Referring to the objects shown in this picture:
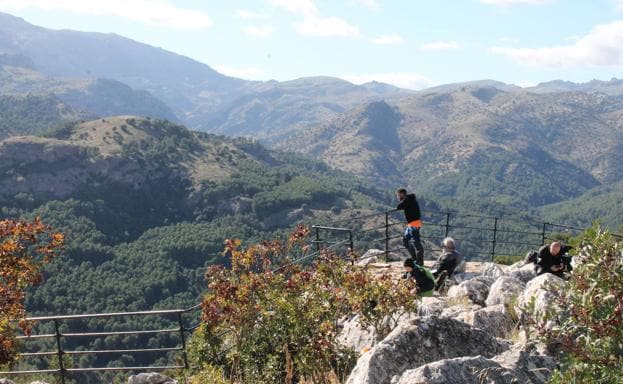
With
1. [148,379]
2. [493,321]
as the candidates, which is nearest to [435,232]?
[493,321]

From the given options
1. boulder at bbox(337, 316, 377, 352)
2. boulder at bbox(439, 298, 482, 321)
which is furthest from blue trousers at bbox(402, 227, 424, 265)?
boulder at bbox(337, 316, 377, 352)

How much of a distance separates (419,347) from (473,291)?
4488 millimetres

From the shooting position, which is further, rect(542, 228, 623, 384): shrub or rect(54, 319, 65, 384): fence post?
rect(54, 319, 65, 384): fence post

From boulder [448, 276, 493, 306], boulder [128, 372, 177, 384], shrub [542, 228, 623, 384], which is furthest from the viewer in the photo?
boulder [448, 276, 493, 306]

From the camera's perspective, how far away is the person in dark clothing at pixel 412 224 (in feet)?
38.2

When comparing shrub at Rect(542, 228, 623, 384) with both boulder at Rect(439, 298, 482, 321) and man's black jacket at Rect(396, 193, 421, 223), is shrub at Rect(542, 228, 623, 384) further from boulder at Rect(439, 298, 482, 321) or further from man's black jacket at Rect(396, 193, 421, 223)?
man's black jacket at Rect(396, 193, 421, 223)

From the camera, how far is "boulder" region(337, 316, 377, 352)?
21.2 ft

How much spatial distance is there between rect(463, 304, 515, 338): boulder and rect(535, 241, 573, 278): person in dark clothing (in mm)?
2791

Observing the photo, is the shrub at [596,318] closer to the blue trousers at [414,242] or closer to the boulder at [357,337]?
the boulder at [357,337]

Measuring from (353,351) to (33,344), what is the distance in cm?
6703

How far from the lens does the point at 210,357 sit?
6.59m

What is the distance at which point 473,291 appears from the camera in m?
9.16

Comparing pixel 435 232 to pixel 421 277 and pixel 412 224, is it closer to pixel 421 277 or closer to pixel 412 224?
pixel 412 224

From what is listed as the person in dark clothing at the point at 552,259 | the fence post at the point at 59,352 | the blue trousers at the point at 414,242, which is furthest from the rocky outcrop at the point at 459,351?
the fence post at the point at 59,352
